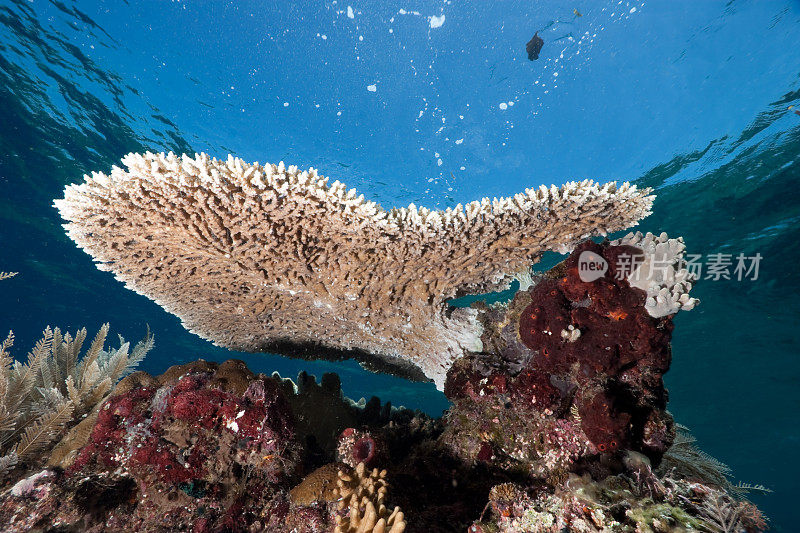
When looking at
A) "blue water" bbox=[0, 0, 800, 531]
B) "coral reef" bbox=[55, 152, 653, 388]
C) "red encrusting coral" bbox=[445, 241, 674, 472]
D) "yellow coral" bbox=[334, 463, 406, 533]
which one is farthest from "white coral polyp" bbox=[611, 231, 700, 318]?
"blue water" bbox=[0, 0, 800, 531]

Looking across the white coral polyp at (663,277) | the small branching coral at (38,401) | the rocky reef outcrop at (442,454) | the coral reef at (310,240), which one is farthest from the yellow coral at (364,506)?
the small branching coral at (38,401)

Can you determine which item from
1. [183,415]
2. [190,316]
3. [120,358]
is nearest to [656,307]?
[183,415]

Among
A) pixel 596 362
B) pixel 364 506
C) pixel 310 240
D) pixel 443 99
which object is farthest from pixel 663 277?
pixel 443 99

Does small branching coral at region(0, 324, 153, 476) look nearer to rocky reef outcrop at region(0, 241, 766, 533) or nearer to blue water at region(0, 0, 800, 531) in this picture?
rocky reef outcrop at region(0, 241, 766, 533)

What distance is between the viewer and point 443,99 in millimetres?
13594

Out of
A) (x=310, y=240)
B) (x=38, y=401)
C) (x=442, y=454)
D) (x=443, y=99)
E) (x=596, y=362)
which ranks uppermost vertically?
(x=443, y=99)

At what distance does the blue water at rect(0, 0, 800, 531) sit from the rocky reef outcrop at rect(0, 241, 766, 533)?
11.9m

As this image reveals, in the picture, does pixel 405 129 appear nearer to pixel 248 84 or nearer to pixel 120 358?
pixel 248 84

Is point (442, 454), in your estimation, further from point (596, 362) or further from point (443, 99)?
point (443, 99)

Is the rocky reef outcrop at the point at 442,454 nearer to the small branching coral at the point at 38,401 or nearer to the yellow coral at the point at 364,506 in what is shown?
the yellow coral at the point at 364,506

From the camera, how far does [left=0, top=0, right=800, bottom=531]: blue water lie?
10.9 m

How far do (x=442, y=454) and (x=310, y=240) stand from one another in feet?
9.18

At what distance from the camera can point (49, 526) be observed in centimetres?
268

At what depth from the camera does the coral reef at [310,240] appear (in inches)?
117
